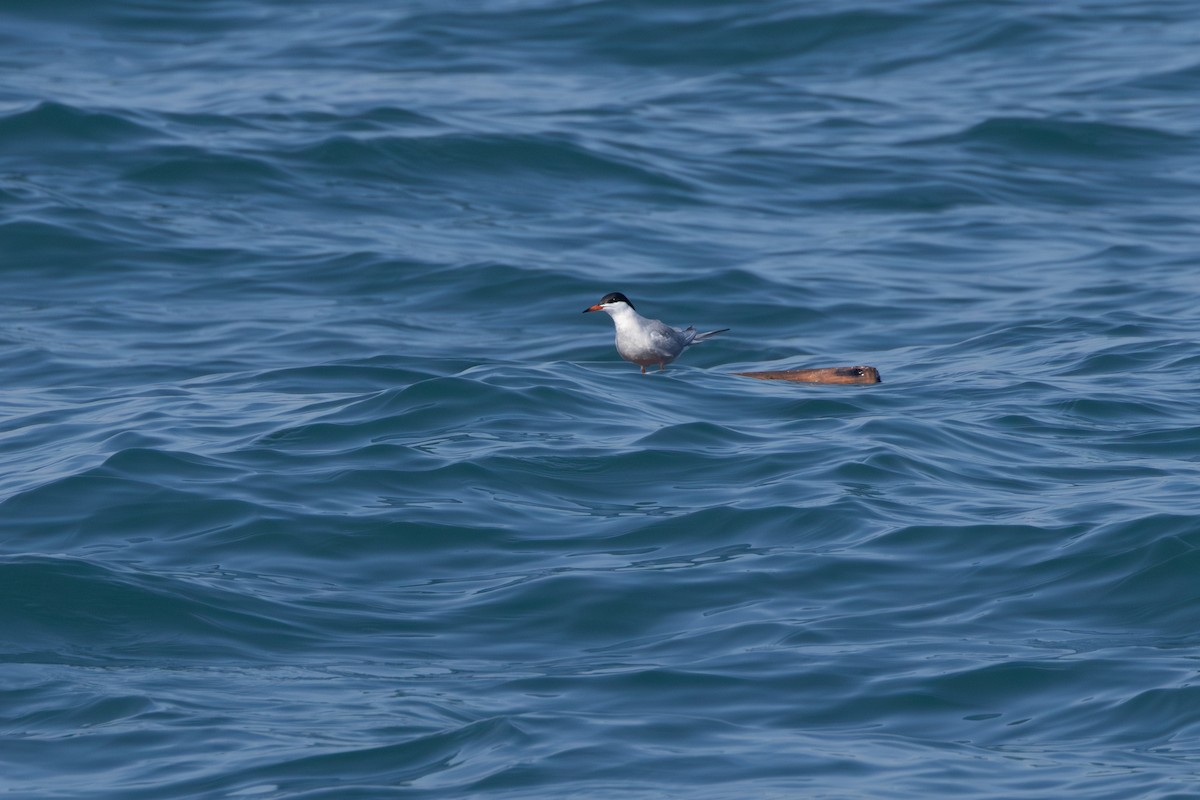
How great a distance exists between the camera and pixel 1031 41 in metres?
20.5

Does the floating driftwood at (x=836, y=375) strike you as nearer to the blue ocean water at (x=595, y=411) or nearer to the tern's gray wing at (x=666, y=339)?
the blue ocean water at (x=595, y=411)

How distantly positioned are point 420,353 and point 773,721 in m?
6.11

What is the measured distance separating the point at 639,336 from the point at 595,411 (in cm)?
123

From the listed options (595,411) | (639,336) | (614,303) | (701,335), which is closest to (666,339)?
(639,336)

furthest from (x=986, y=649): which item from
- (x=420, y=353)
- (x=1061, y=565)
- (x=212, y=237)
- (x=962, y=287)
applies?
(x=212, y=237)

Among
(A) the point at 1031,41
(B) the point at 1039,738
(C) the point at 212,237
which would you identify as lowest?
(B) the point at 1039,738

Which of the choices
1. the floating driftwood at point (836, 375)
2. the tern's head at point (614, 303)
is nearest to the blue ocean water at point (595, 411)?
the floating driftwood at point (836, 375)

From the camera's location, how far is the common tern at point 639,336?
1109 cm

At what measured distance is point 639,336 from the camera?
11102mm

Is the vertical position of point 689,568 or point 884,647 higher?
point 689,568

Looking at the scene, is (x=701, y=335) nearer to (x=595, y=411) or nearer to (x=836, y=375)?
(x=836, y=375)

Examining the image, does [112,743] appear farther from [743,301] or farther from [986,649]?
[743,301]

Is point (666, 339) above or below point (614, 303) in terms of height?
below

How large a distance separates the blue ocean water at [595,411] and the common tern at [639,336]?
18 centimetres
